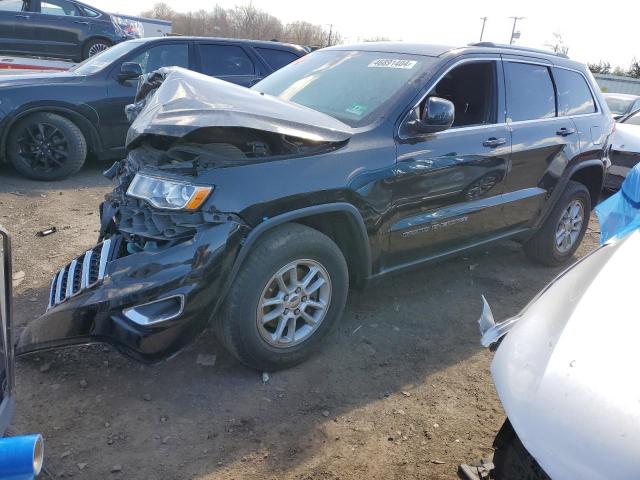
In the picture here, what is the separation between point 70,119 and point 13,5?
678 centimetres

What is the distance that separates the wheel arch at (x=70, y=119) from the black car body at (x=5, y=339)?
192 inches

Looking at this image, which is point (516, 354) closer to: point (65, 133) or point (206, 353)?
point (206, 353)

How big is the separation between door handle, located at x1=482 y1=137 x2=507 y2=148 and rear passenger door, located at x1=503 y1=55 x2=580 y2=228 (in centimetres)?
16

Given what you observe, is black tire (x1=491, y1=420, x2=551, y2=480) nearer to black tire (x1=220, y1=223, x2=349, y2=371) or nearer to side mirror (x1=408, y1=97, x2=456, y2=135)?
black tire (x1=220, y1=223, x2=349, y2=371)

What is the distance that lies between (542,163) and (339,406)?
2770 millimetres

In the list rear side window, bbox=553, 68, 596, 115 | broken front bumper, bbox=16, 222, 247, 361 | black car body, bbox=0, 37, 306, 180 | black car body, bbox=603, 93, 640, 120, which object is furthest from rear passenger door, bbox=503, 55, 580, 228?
black car body, bbox=603, 93, 640, 120

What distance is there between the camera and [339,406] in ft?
9.65

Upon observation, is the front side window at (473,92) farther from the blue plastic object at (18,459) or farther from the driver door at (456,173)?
the blue plastic object at (18,459)

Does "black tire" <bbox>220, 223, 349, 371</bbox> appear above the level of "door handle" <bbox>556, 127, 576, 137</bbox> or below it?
below

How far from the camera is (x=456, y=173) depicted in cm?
369

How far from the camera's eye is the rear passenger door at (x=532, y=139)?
4.22 metres

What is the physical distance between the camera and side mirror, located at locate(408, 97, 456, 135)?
3285mm

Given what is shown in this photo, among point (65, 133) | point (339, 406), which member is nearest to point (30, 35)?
point (65, 133)

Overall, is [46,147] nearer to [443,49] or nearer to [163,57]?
[163,57]
